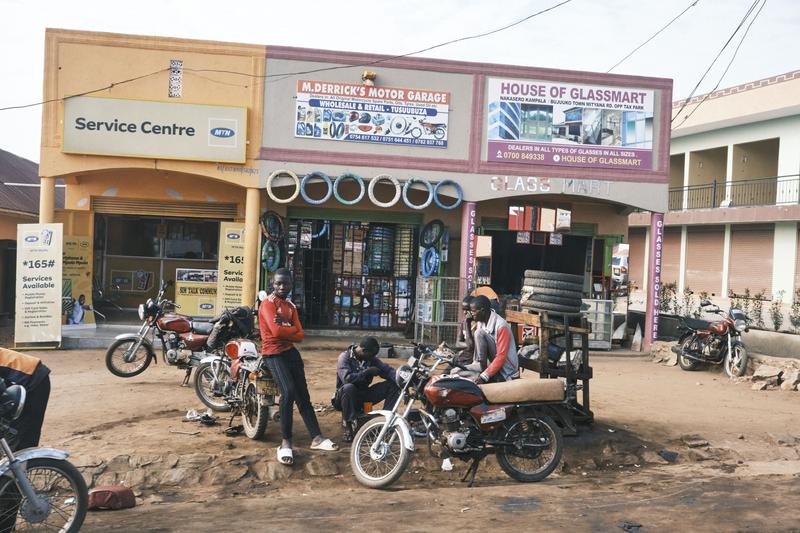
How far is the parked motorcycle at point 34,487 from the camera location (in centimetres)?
483

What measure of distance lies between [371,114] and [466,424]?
994 centimetres

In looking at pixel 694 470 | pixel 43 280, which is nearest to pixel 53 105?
pixel 43 280

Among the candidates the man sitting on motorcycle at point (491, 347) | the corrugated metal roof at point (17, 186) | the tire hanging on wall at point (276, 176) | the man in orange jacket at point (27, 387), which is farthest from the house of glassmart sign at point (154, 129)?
the man in orange jacket at point (27, 387)

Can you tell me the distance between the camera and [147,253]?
699 inches

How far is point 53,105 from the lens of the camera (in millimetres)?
14945

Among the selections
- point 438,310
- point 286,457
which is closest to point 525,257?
point 438,310

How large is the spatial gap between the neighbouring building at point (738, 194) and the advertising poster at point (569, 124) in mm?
11669

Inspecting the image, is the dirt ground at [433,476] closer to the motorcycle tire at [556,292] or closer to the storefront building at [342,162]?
the motorcycle tire at [556,292]

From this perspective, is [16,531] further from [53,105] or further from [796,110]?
[796,110]

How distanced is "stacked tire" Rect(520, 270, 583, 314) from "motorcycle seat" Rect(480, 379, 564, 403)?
1661 millimetres

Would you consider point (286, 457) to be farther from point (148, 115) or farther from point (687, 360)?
point (687, 360)

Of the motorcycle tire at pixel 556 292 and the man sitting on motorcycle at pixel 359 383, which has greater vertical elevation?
the motorcycle tire at pixel 556 292

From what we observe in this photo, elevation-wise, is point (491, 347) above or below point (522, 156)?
below

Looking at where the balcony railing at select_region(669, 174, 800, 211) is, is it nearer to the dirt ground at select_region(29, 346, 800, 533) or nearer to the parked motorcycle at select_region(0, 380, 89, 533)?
the dirt ground at select_region(29, 346, 800, 533)
